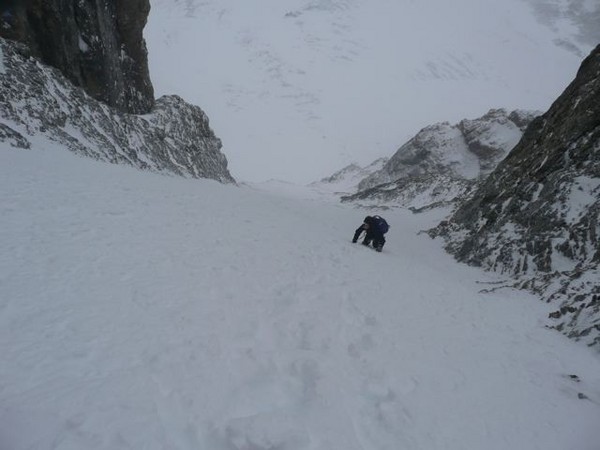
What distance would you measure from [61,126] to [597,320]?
21622 millimetres

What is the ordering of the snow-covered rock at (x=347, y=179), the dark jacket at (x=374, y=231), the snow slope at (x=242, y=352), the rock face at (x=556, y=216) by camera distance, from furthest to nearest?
the snow-covered rock at (x=347, y=179) < the dark jacket at (x=374, y=231) < the rock face at (x=556, y=216) < the snow slope at (x=242, y=352)

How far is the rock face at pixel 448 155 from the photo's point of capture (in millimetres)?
42022

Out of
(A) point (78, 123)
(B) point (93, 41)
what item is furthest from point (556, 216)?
(B) point (93, 41)

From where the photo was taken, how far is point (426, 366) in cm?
542

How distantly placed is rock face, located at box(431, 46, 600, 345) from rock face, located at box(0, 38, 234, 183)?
54.6ft

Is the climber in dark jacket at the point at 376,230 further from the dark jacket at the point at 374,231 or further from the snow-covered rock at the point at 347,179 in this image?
the snow-covered rock at the point at 347,179

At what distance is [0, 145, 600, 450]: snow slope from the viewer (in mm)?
3619

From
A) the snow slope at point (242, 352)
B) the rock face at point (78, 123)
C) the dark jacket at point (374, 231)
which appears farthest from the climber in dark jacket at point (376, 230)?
the rock face at point (78, 123)

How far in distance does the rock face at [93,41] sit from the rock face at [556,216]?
23.1 metres

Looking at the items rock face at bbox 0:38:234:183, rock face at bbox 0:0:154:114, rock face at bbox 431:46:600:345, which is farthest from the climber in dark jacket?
rock face at bbox 0:0:154:114

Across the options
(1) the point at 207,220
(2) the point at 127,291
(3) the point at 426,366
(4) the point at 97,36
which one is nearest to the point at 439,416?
(3) the point at 426,366

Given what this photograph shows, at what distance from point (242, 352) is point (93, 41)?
26131mm

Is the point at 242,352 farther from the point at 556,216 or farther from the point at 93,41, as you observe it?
the point at 93,41

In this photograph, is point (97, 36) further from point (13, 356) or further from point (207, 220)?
point (13, 356)
